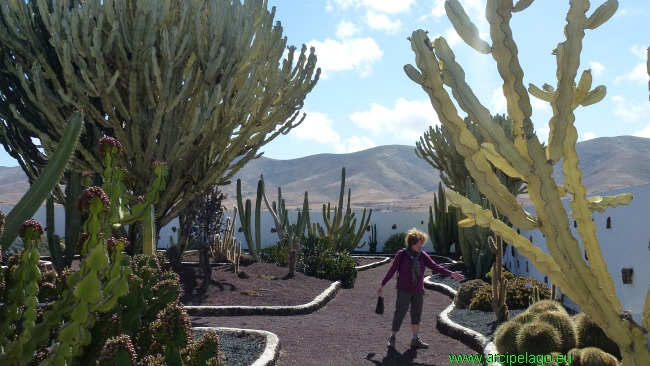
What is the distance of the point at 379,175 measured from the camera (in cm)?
14662

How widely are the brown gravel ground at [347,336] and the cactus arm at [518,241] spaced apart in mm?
4216

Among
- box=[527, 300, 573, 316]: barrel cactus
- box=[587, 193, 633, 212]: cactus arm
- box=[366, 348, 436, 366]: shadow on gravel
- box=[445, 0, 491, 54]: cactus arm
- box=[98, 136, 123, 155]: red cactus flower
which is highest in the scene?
box=[445, 0, 491, 54]: cactus arm

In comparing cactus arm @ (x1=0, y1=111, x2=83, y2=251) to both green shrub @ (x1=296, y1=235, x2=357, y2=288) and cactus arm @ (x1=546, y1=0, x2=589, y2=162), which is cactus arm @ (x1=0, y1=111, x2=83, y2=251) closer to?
cactus arm @ (x1=546, y1=0, x2=589, y2=162)

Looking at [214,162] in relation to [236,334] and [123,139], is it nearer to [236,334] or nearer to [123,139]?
[123,139]

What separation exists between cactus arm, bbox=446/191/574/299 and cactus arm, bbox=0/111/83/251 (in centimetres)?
175

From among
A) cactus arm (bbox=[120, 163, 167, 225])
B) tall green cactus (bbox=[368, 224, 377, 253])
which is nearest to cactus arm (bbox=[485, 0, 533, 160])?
cactus arm (bbox=[120, 163, 167, 225])

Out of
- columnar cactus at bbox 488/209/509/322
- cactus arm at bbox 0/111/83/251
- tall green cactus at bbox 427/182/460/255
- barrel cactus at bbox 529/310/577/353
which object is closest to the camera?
cactus arm at bbox 0/111/83/251

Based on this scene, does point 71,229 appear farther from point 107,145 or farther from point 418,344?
point 418,344

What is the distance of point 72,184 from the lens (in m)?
6.46

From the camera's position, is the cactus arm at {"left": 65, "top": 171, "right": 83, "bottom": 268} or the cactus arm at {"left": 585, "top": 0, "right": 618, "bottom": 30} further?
the cactus arm at {"left": 65, "top": 171, "right": 83, "bottom": 268}

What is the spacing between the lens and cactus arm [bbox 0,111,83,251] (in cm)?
250

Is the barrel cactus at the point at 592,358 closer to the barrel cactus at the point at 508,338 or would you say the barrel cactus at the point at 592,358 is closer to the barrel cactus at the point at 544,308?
the barrel cactus at the point at 508,338

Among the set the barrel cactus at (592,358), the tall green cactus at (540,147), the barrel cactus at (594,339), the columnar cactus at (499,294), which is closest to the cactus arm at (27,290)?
the tall green cactus at (540,147)

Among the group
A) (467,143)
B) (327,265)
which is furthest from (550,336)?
(327,265)
